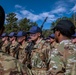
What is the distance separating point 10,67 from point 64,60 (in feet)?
5.91

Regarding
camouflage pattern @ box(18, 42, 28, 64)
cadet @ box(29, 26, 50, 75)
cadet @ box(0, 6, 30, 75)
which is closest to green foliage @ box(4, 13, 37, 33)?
camouflage pattern @ box(18, 42, 28, 64)

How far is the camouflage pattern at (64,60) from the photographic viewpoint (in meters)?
3.99

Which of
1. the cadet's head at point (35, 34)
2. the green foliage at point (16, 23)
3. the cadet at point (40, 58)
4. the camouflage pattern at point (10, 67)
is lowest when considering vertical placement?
the camouflage pattern at point (10, 67)

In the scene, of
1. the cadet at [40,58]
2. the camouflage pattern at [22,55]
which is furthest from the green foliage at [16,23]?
the cadet at [40,58]

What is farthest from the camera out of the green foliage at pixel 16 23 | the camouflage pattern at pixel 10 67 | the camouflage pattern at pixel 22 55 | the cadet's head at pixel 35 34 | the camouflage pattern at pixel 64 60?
the green foliage at pixel 16 23

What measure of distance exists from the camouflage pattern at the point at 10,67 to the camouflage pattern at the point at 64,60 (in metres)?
1.66

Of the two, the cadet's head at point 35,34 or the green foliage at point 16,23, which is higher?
the green foliage at point 16,23

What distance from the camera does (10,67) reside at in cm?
234

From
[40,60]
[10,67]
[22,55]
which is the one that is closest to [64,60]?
[10,67]

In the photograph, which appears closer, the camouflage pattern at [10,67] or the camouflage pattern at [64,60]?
the camouflage pattern at [10,67]

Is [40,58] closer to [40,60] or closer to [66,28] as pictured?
[40,60]

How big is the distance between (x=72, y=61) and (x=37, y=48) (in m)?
3.48

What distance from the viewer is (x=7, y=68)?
2328 mm

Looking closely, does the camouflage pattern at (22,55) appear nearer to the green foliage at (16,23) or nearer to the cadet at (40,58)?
the cadet at (40,58)
